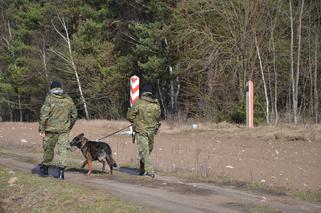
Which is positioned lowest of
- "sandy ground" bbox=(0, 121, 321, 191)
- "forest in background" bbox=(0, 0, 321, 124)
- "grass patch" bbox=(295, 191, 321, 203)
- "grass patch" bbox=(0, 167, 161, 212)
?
"grass patch" bbox=(0, 167, 161, 212)

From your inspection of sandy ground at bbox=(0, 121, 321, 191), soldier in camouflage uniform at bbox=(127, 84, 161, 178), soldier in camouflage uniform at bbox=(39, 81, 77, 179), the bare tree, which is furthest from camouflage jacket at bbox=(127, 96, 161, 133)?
the bare tree

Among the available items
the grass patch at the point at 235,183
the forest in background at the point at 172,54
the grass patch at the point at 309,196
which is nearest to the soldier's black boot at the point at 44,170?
the grass patch at the point at 235,183

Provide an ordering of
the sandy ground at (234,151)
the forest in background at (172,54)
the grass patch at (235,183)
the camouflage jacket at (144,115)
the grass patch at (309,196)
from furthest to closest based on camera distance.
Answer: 1. the forest in background at (172,54)
2. the sandy ground at (234,151)
3. the camouflage jacket at (144,115)
4. the grass patch at (235,183)
5. the grass patch at (309,196)

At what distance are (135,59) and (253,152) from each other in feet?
Answer: 84.2

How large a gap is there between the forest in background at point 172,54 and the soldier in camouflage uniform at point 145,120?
12514 millimetres

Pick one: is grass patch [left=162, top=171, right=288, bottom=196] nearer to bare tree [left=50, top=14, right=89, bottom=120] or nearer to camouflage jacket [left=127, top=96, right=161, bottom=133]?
camouflage jacket [left=127, top=96, right=161, bottom=133]

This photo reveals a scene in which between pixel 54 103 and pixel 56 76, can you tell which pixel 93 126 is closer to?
pixel 54 103

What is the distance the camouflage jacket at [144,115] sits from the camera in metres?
13.0

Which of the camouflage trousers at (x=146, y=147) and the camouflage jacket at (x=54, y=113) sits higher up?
the camouflage jacket at (x=54, y=113)

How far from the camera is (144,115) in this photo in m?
13.0

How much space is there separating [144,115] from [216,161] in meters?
3.51

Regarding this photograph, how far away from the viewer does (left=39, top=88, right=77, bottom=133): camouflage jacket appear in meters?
12.3

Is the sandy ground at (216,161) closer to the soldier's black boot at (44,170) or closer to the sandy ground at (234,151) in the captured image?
the sandy ground at (234,151)

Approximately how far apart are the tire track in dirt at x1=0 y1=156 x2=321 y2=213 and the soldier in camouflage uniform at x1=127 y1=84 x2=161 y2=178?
0.58 metres
